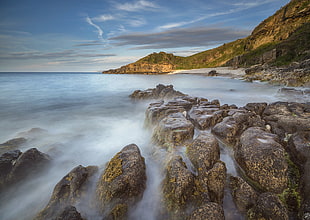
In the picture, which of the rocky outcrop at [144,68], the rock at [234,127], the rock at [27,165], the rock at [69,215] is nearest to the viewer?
the rock at [69,215]

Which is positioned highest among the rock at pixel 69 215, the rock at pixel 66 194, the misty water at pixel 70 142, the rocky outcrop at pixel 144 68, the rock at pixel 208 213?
the rocky outcrop at pixel 144 68

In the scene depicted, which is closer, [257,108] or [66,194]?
[66,194]

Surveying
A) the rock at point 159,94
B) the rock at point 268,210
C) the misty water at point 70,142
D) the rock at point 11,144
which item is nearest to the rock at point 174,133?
the misty water at point 70,142

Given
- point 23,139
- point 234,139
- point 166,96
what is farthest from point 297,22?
point 23,139

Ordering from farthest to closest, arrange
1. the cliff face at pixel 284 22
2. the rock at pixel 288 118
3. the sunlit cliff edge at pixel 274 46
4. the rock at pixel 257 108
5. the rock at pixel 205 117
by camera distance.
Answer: the cliff face at pixel 284 22
the sunlit cliff edge at pixel 274 46
the rock at pixel 257 108
the rock at pixel 205 117
the rock at pixel 288 118

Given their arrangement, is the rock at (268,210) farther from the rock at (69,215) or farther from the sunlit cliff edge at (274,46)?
the sunlit cliff edge at (274,46)

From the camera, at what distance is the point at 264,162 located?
350 cm

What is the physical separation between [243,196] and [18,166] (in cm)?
586

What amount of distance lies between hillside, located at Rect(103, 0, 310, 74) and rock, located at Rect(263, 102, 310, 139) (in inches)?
1265

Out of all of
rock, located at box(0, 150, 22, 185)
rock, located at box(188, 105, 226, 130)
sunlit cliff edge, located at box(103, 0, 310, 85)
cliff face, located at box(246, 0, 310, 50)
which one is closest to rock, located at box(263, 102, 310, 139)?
rock, located at box(188, 105, 226, 130)

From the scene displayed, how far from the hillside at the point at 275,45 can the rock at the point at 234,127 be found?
34762 millimetres

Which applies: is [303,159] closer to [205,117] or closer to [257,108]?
[205,117]

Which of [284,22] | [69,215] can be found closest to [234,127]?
[69,215]

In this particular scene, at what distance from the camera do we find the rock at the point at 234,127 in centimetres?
513
